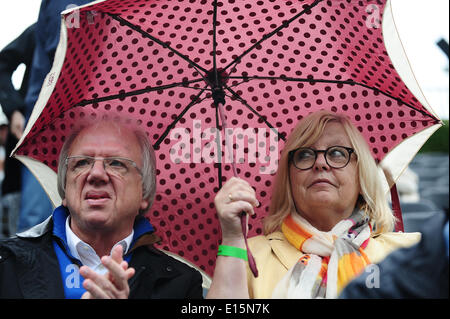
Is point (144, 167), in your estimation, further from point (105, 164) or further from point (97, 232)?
point (97, 232)

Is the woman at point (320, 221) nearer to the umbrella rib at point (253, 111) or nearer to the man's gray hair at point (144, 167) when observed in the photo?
the umbrella rib at point (253, 111)

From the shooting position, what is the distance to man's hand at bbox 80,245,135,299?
1.83 m

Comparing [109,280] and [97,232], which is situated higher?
[97,232]

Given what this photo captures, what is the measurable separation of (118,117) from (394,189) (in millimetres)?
1458

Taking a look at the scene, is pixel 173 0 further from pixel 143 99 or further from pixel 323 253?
pixel 323 253

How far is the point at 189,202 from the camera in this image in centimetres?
267

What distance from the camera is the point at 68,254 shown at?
2291 millimetres

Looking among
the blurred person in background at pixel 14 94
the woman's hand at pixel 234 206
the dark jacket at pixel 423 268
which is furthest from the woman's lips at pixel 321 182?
the blurred person in background at pixel 14 94

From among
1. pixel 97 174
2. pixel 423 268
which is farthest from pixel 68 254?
pixel 423 268

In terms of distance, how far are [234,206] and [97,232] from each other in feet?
2.09

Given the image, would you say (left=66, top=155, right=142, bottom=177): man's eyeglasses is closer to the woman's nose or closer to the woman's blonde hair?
the woman's blonde hair
